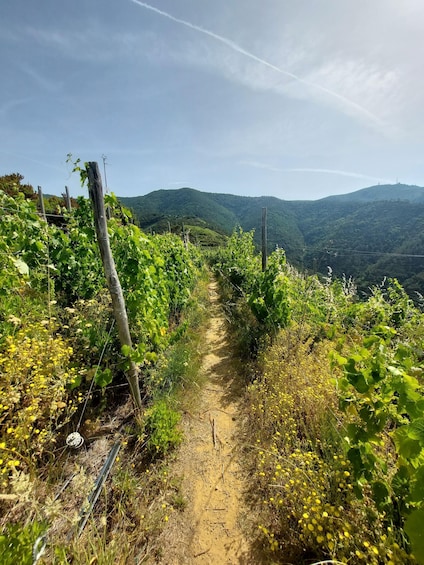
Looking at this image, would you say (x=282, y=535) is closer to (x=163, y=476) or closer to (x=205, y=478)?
(x=205, y=478)

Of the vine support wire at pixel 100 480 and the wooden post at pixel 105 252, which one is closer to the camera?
the vine support wire at pixel 100 480

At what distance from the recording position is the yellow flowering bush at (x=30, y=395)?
1.92 m

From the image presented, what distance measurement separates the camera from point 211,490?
2395mm

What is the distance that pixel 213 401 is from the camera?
12.0ft

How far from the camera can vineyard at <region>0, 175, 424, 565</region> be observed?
4.95 feet

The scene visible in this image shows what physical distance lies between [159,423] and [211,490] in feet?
2.63

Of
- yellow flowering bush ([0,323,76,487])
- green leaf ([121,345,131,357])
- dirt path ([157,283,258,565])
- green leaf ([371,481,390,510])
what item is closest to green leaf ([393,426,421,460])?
green leaf ([371,481,390,510])

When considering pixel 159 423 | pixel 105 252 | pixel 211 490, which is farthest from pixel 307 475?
pixel 105 252

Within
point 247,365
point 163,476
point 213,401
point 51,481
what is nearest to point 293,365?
point 247,365

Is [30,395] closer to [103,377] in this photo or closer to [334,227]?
[103,377]

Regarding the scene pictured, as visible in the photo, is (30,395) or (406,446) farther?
(30,395)

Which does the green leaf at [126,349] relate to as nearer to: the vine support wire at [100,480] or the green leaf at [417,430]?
the vine support wire at [100,480]

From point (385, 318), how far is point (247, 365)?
2671mm

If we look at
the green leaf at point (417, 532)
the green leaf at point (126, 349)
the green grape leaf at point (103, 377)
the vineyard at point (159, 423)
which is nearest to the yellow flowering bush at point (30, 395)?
the vineyard at point (159, 423)
